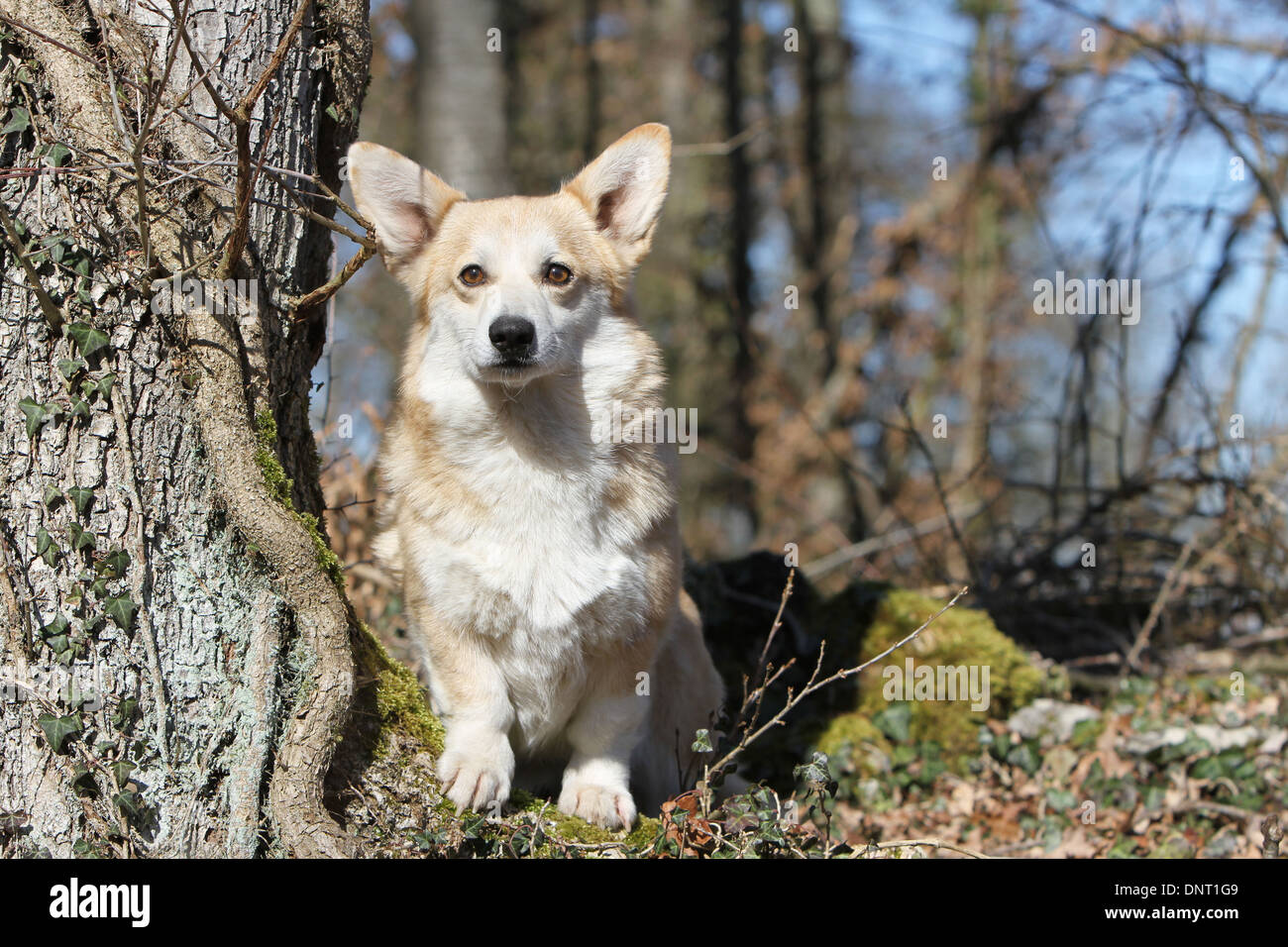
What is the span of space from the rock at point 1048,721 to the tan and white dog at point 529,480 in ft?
6.50

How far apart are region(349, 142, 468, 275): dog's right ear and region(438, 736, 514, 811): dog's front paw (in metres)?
1.64

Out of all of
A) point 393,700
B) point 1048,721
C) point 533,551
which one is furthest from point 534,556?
point 1048,721

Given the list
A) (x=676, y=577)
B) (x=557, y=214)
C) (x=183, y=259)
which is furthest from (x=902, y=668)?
(x=183, y=259)

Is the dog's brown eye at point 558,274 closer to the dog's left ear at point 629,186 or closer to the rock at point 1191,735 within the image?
the dog's left ear at point 629,186

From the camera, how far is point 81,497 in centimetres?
269

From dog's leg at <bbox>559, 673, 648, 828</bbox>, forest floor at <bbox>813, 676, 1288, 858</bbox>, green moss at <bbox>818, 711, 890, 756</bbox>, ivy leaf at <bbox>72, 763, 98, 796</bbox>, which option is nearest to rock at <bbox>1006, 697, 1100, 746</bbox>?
forest floor at <bbox>813, 676, 1288, 858</bbox>

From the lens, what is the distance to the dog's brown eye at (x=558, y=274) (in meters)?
3.42

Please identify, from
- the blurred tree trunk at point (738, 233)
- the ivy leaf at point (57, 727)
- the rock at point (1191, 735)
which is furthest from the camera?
the blurred tree trunk at point (738, 233)

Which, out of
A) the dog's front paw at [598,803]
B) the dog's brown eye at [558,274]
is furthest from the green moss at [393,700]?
the dog's brown eye at [558,274]

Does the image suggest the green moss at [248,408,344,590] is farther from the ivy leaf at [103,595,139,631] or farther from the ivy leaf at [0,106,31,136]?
the ivy leaf at [0,106,31,136]

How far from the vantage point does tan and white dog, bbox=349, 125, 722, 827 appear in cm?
311
